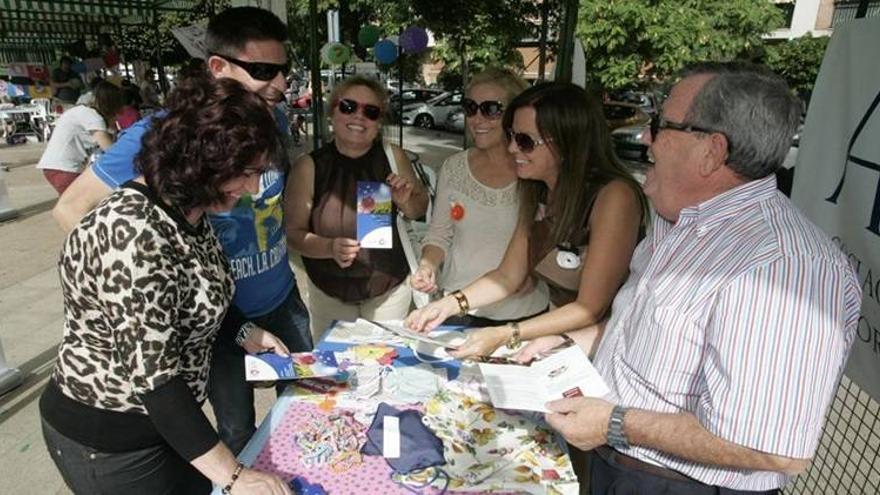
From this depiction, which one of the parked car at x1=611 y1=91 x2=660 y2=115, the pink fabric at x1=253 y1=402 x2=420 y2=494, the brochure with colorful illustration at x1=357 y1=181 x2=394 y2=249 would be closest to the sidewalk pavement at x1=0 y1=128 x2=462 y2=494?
the brochure with colorful illustration at x1=357 y1=181 x2=394 y2=249

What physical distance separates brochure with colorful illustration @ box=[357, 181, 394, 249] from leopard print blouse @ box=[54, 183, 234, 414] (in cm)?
97

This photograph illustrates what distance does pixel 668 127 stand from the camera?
145 centimetres

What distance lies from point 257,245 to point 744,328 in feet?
5.67

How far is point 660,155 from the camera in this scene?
1492mm

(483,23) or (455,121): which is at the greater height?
(483,23)

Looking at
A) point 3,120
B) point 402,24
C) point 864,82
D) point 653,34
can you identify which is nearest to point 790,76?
point 653,34

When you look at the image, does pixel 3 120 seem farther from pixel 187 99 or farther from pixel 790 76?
pixel 790 76

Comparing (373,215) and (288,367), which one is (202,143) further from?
(373,215)

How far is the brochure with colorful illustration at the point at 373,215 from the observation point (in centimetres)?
239

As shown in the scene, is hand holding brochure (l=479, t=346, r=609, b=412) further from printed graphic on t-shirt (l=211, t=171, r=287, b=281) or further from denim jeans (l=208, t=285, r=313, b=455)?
printed graphic on t-shirt (l=211, t=171, r=287, b=281)

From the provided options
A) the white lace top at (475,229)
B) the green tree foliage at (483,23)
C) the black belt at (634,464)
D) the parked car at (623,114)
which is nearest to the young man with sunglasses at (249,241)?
the white lace top at (475,229)

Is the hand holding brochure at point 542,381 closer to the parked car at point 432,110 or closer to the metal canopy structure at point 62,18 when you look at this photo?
the metal canopy structure at point 62,18

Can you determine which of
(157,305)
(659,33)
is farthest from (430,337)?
(659,33)

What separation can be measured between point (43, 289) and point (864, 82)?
627 cm
